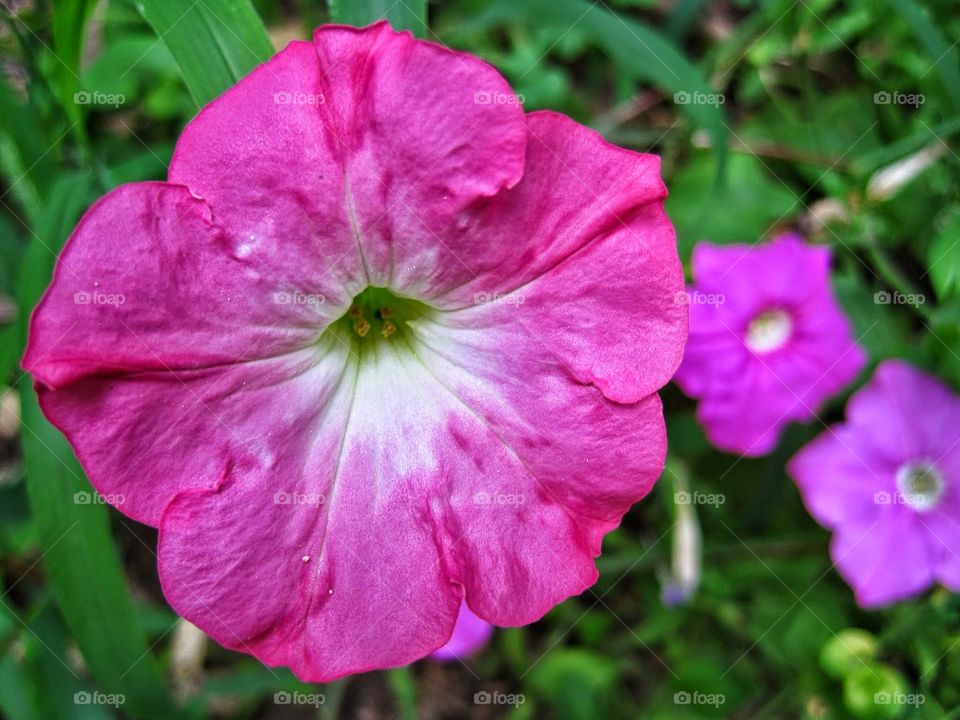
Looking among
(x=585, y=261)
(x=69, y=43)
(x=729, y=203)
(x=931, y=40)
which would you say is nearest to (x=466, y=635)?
(x=585, y=261)

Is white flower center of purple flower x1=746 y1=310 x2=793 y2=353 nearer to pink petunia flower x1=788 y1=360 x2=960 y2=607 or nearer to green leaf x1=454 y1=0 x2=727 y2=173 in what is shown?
pink petunia flower x1=788 y1=360 x2=960 y2=607

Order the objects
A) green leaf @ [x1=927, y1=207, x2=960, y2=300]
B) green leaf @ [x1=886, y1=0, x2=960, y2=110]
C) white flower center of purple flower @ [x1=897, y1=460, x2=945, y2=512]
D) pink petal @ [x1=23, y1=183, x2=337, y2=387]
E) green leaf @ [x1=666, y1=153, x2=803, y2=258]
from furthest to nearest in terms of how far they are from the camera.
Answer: green leaf @ [x1=666, y1=153, x2=803, y2=258]
white flower center of purple flower @ [x1=897, y1=460, x2=945, y2=512]
green leaf @ [x1=886, y1=0, x2=960, y2=110]
green leaf @ [x1=927, y1=207, x2=960, y2=300]
pink petal @ [x1=23, y1=183, x2=337, y2=387]

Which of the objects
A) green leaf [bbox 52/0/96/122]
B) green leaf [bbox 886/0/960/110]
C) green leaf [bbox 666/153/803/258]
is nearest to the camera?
green leaf [bbox 52/0/96/122]

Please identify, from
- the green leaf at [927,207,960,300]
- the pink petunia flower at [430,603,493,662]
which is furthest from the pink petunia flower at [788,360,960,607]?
the pink petunia flower at [430,603,493,662]

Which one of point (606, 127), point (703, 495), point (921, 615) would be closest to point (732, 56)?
point (606, 127)

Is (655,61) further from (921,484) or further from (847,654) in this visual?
(847,654)

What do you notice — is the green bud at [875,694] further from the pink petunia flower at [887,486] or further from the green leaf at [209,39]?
the green leaf at [209,39]

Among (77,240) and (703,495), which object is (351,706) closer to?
(703,495)
